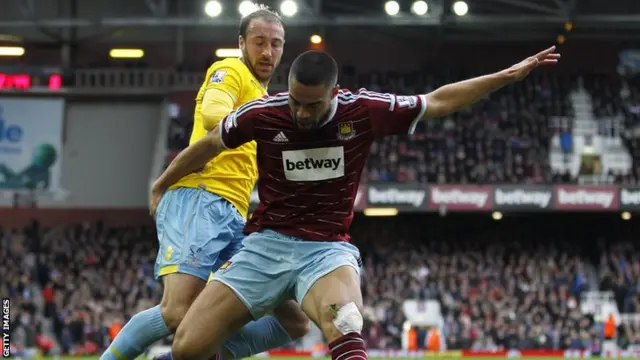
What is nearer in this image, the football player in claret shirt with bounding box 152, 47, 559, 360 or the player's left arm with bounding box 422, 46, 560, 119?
the football player in claret shirt with bounding box 152, 47, 559, 360

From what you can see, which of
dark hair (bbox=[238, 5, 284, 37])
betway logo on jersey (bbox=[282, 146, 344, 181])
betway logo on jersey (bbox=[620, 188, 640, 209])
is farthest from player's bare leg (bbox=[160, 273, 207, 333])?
betway logo on jersey (bbox=[620, 188, 640, 209])

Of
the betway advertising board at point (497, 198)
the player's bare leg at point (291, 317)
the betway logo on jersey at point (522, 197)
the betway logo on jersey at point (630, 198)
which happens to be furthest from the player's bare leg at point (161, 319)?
the betway logo on jersey at point (630, 198)

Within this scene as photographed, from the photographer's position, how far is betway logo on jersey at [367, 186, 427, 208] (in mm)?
26516

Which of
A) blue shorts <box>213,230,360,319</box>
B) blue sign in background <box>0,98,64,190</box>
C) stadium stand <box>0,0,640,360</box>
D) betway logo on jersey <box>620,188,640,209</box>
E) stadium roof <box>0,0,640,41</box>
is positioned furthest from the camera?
blue sign in background <box>0,98,64,190</box>

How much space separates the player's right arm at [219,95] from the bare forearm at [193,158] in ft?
0.65

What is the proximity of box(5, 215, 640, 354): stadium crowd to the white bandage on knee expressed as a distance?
17320 mm

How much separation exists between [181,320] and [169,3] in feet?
85.6

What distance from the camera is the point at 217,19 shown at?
27.8m

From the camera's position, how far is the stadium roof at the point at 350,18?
2803 cm

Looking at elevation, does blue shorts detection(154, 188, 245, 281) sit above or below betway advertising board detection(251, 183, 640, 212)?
below

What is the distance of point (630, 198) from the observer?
26703mm

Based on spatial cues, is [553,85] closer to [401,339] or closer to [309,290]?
[401,339]

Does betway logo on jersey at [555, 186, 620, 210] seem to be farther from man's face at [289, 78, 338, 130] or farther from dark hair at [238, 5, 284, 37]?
man's face at [289, 78, 338, 130]

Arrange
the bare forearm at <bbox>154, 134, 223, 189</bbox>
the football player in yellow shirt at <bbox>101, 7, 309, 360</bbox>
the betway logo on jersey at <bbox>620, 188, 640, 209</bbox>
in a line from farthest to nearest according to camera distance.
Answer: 1. the betway logo on jersey at <bbox>620, 188, 640, 209</bbox>
2. the football player in yellow shirt at <bbox>101, 7, 309, 360</bbox>
3. the bare forearm at <bbox>154, 134, 223, 189</bbox>
